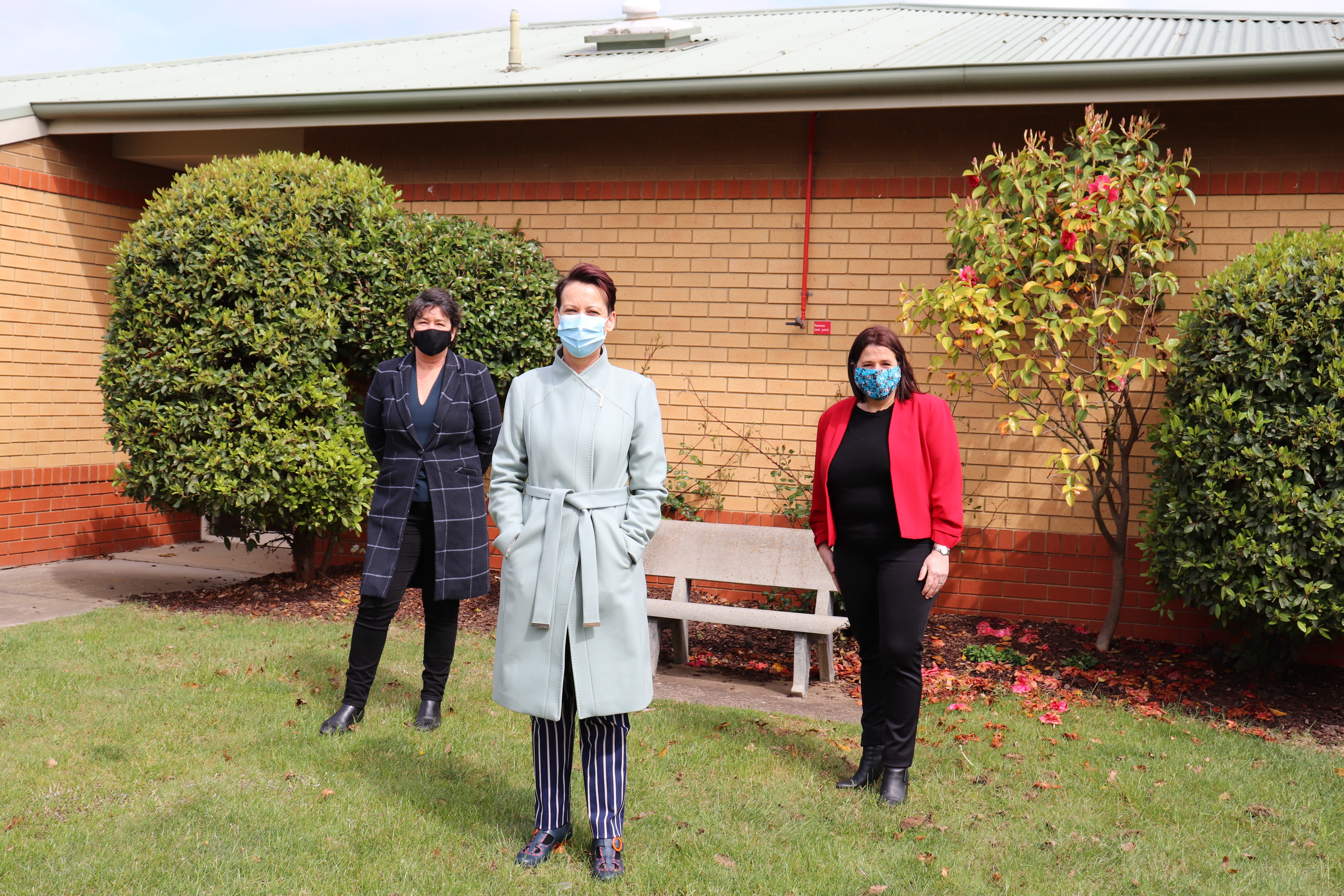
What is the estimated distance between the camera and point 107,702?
17.0 feet

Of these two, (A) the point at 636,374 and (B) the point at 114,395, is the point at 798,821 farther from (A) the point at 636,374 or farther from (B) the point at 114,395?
(B) the point at 114,395

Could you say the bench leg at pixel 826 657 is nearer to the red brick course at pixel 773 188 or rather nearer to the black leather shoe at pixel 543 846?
the black leather shoe at pixel 543 846

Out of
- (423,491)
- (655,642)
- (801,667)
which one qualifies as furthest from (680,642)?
(423,491)

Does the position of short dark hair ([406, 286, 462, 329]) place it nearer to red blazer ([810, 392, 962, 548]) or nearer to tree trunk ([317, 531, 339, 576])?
red blazer ([810, 392, 962, 548])

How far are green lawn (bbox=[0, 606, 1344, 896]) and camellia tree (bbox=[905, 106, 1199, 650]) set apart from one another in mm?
1894

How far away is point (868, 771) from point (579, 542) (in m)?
1.81

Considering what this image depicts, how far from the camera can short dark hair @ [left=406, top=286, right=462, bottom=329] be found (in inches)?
193

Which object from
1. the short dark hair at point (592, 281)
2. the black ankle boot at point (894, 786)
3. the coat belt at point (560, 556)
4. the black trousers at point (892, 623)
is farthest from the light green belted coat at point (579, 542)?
the black ankle boot at point (894, 786)

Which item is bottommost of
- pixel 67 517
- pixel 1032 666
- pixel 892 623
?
pixel 1032 666

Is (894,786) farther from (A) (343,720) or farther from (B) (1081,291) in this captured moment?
(B) (1081,291)

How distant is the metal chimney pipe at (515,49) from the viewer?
891 centimetres

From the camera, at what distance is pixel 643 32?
9523mm

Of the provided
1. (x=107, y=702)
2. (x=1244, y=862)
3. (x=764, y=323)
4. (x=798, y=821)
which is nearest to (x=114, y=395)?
(x=107, y=702)

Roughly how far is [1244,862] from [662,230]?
558 centimetres
